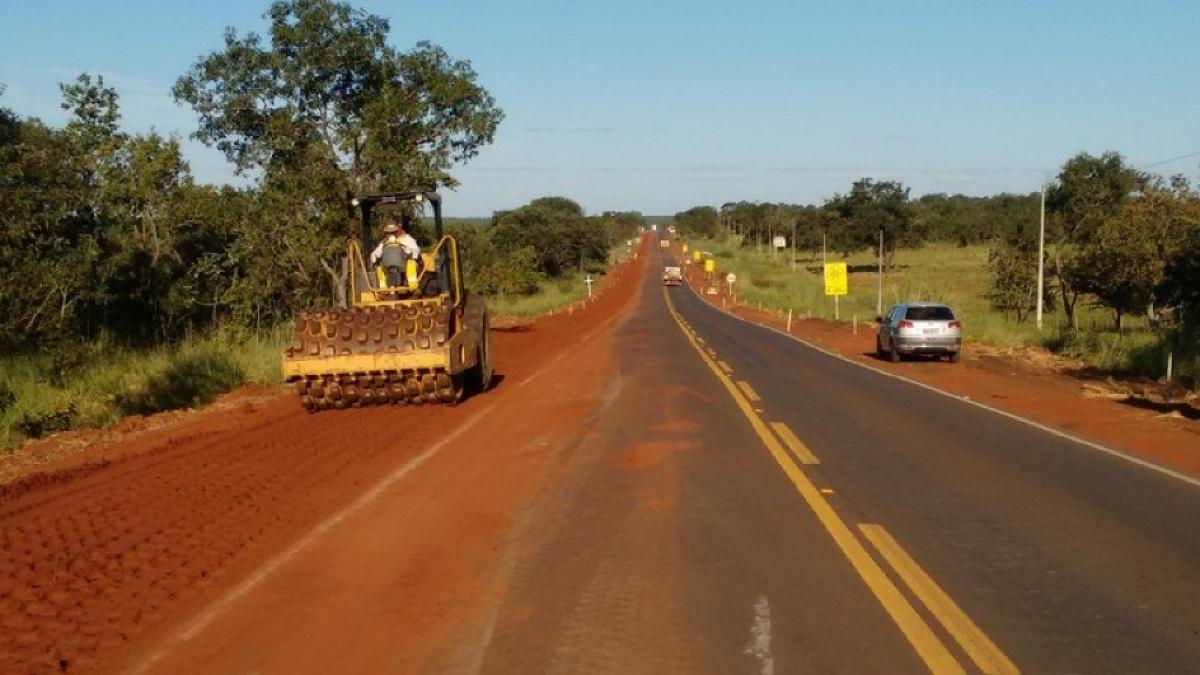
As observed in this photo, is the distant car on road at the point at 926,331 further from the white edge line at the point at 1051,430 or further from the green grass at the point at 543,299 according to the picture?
the green grass at the point at 543,299

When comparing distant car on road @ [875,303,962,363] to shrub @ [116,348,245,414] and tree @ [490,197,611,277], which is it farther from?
tree @ [490,197,611,277]

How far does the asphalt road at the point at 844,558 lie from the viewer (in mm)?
5617

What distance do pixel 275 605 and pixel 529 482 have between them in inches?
164

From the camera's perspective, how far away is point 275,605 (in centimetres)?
654

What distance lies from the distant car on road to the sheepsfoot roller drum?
1468 centimetres

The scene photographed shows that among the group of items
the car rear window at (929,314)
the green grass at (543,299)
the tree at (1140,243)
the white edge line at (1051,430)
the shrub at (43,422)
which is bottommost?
the green grass at (543,299)

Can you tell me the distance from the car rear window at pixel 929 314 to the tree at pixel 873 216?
2453 inches

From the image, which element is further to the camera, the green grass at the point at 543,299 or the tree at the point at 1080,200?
the green grass at the point at 543,299

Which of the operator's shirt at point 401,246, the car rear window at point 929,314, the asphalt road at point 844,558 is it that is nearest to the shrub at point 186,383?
the operator's shirt at point 401,246

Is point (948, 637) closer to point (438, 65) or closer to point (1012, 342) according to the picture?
point (438, 65)

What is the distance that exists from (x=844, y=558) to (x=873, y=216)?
87.1 m

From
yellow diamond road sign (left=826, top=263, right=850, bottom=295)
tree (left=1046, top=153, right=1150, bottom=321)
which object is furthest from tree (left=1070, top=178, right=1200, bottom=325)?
yellow diamond road sign (left=826, top=263, right=850, bottom=295)

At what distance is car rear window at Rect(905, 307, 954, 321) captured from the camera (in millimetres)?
28891

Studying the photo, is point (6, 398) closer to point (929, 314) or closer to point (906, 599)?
point (906, 599)
